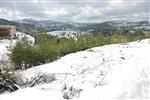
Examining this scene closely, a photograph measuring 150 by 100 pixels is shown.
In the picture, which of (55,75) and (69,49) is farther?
(69,49)

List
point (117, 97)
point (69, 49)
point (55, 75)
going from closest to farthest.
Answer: point (117, 97)
point (55, 75)
point (69, 49)

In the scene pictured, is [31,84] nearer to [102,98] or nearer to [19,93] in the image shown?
[19,93]

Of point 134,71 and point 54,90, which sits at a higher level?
point 134,71

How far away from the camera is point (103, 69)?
35.3 feet

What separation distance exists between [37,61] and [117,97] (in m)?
18.8

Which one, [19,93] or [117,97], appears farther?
[19,93]

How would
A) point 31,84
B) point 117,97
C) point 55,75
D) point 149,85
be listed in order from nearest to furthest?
point 117,97 → point 149,85 → point 31,84 → point 55,75

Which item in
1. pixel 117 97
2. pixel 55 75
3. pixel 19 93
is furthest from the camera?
pixel 55 75

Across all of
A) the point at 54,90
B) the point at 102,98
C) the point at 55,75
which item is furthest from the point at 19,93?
the point at 55,75

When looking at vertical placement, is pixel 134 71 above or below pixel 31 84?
above

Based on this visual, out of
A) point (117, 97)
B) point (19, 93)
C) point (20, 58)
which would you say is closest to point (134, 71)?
point (117, 97)

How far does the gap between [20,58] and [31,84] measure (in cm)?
1442

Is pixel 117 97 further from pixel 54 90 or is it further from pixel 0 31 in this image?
pixel 0 31

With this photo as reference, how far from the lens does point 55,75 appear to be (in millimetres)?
11555
